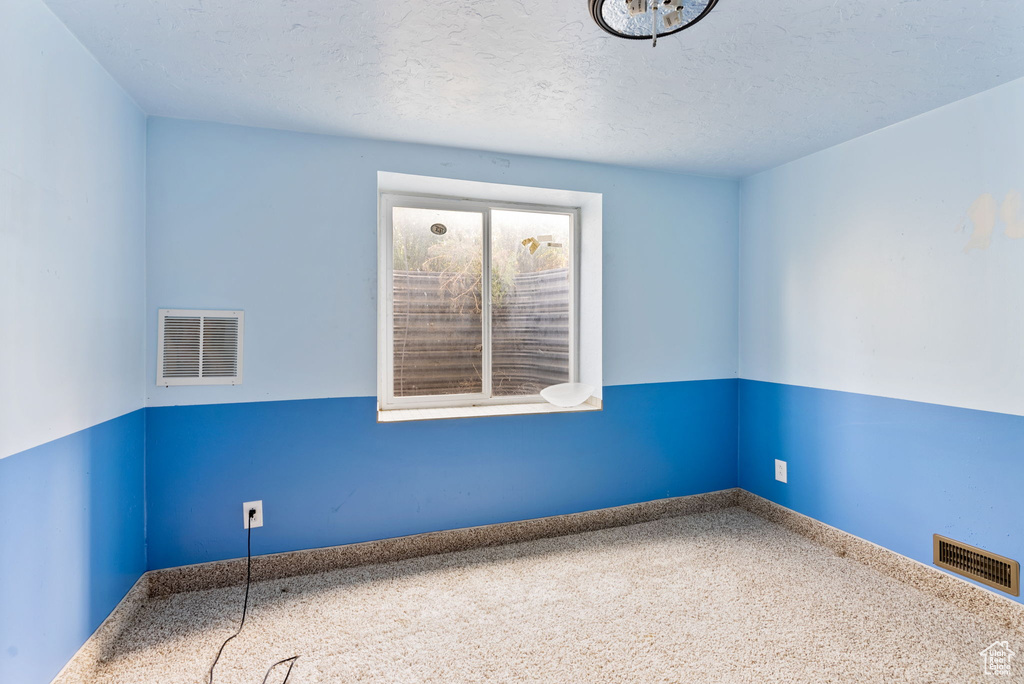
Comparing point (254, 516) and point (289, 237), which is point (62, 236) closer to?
point (289, 237)

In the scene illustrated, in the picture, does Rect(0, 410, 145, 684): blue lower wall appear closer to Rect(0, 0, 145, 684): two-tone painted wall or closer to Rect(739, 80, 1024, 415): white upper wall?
Rect(0, 0, 145, 684): two-tone painted wall

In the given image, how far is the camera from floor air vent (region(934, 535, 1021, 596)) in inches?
80.4

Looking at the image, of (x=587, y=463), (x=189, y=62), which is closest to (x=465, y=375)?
(x=587, y=463)

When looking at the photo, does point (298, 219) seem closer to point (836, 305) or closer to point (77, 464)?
point (77, 464)

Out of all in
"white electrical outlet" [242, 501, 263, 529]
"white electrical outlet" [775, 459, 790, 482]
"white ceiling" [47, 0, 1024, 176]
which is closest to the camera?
"white ceiling" [47, 0, 1024, 176]

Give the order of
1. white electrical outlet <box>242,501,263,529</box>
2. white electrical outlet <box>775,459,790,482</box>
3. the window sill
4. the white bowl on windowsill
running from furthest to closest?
the white bowl on windowsill
white electrical outlet <box>775,459,790,482</box>
the window sill
white electrical outlet <box>242,501,263,529</box>

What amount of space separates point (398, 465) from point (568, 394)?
1.13 m

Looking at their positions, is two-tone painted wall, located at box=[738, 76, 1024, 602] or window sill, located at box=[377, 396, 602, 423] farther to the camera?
window sill, located at box=[377, 396, 602, 423]

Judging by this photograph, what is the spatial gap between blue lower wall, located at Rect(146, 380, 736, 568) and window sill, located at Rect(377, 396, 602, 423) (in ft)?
0.12

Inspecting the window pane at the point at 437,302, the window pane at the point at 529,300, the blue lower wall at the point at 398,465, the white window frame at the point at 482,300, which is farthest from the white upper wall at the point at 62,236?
the window pane at the point at 529,300

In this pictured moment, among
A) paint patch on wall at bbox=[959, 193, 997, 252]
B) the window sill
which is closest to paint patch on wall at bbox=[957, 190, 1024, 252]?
paint patch on wall at bbox=[959, 193, 997, 252]

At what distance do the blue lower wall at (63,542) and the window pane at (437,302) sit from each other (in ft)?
4.45

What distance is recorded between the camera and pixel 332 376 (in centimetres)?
257

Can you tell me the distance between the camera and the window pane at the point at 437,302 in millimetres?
3016
